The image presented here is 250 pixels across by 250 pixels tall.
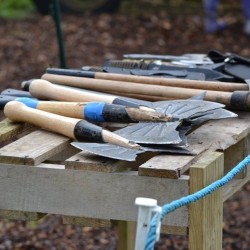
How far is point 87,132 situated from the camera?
10.2 feet

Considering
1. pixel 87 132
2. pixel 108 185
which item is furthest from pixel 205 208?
pixel 87 132

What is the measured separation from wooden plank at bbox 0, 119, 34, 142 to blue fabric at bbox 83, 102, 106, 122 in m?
0.27

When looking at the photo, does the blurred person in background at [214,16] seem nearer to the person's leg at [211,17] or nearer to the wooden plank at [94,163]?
the person's leg at [211,17]

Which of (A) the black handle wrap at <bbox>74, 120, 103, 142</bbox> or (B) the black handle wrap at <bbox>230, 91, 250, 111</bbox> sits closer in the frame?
(A) the black handle wrap at <bbox>74, 120, 103, 142</bbox>

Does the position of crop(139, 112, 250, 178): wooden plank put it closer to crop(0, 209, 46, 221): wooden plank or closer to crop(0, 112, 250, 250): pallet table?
crop(0, 112, 250, 250): pallet table

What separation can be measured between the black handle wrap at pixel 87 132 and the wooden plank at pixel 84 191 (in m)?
0.22

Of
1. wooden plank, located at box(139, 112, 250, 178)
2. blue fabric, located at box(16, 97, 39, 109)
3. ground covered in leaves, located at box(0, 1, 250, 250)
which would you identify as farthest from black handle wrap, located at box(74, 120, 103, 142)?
ground covered in leaves, located at box(0, 1, 250, 250)

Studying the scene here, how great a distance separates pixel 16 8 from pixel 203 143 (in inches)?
356

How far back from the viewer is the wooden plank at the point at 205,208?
109 inches

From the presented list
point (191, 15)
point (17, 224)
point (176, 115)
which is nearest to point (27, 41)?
point (191, 15)

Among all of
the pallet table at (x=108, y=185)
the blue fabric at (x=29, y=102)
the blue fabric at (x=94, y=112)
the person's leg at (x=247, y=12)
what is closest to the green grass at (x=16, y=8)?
the person's leg at (x=247, y=12)

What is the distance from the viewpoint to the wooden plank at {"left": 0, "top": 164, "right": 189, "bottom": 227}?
2.82 meters

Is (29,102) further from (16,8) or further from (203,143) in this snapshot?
(16,8)

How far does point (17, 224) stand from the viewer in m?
5.80
